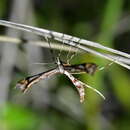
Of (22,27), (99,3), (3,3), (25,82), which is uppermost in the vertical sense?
(3,3)

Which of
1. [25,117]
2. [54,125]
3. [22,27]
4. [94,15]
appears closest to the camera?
[22,27]

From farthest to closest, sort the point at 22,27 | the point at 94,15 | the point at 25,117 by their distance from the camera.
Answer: the point at 94,15 → the point at 25,117 → the point at 22,27

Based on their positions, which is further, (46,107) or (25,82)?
(46,107)

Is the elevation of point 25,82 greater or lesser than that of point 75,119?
lesser

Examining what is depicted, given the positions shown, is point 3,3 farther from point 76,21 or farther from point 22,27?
point 22,27

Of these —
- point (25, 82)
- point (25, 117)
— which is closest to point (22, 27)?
point (25, 82)

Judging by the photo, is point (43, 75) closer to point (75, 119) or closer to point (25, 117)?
point (25, 117)
